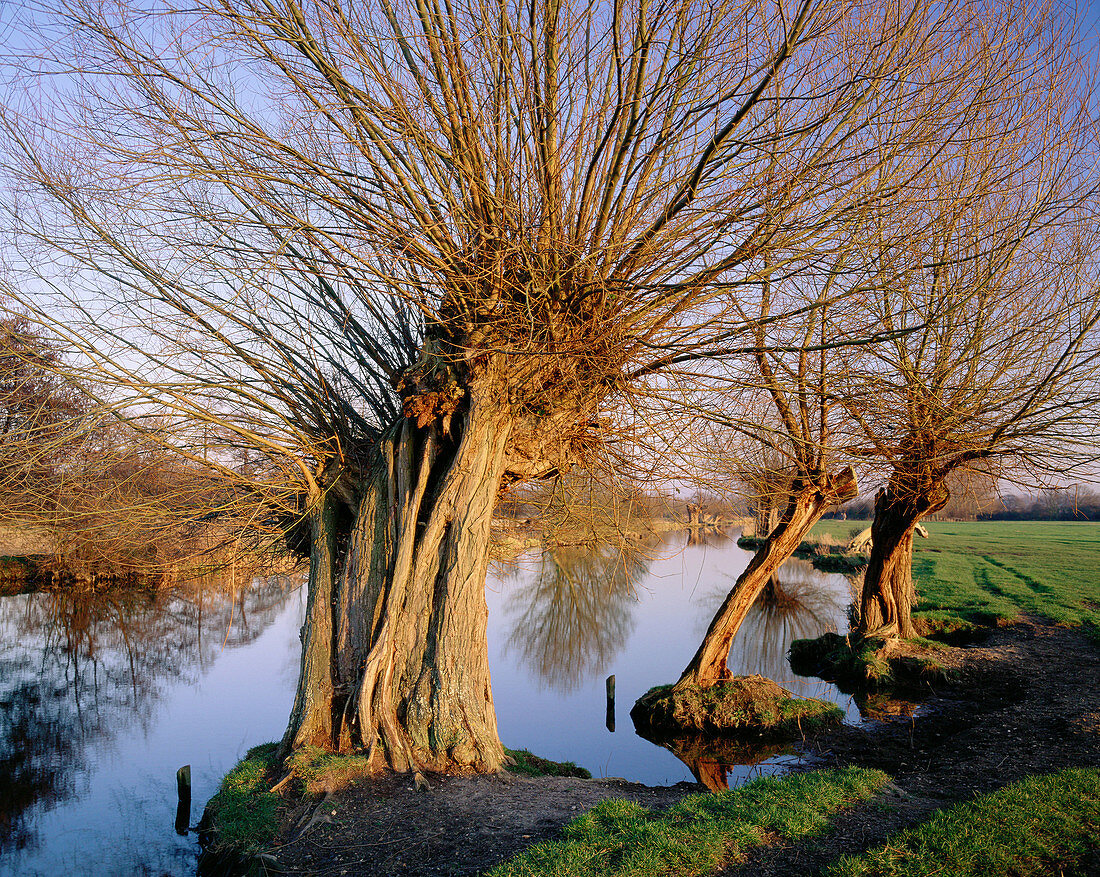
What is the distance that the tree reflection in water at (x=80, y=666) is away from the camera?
931 centimetres

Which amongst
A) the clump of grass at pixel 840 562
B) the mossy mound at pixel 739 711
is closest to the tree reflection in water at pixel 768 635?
the mossy mound at pixel 739 711

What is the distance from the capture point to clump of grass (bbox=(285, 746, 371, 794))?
5.66m

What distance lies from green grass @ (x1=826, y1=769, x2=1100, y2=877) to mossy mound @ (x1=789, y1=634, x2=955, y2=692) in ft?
20.8

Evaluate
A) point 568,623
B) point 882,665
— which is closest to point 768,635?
point 568,623

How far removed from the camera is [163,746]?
1049 centimetres

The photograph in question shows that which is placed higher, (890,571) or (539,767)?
(890,571)

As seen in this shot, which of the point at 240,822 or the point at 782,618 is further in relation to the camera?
A: the point at 782,618

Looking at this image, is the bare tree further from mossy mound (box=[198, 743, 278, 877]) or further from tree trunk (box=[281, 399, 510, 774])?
mossy mound (box=[198, 743, 278, 877])

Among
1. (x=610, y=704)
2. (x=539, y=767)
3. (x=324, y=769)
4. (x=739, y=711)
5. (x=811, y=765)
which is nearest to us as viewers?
(x=324, y=769)

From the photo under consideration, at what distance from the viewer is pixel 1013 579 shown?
845 inches

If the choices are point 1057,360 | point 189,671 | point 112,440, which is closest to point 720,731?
point 1057,360

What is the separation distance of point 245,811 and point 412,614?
210 cm

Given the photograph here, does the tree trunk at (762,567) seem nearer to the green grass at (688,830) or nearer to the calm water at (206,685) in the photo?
the calm water at (206,685)

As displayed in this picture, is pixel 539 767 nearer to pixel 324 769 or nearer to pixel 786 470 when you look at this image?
pixel 324 769
